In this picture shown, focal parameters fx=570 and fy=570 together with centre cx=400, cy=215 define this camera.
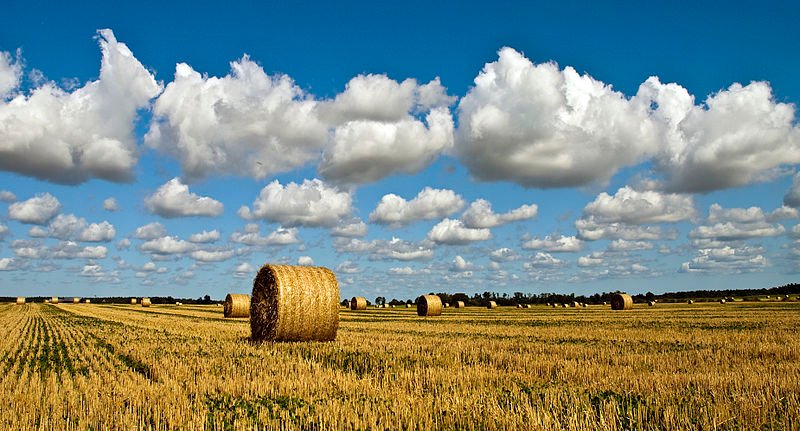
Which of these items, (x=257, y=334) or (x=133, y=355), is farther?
(x=257, y=334)

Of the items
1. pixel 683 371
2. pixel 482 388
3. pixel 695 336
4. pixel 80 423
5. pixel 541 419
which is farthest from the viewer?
pixel 695 336

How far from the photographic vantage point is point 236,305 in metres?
34.7

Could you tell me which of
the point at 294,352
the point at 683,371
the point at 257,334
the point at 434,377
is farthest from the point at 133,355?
the point at 683,371

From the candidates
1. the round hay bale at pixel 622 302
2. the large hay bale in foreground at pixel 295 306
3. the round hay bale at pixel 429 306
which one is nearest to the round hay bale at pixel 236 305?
the round hay bale at pixel 429 306

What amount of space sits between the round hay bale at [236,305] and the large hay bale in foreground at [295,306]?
19.0 metres

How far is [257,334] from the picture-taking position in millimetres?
16109

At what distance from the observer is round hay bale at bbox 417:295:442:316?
38031 millimetres

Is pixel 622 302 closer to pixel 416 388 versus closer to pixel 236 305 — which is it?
pixel 236 305

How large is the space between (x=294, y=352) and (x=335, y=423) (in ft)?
23.0

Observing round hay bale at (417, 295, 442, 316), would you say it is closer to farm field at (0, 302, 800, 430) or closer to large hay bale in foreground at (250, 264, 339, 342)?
large hay bale in foreground at (250, 264, 339, 342)

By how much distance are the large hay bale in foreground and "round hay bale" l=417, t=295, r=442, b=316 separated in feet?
73.2

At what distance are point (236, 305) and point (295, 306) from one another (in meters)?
20.8

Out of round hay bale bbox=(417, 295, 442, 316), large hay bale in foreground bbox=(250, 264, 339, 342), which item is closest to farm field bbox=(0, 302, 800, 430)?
large hay bale in foreground bbox=(250, 264, 339, 342)

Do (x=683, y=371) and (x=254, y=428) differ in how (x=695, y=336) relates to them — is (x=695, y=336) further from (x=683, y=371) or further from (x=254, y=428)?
(x=254, y=428)
